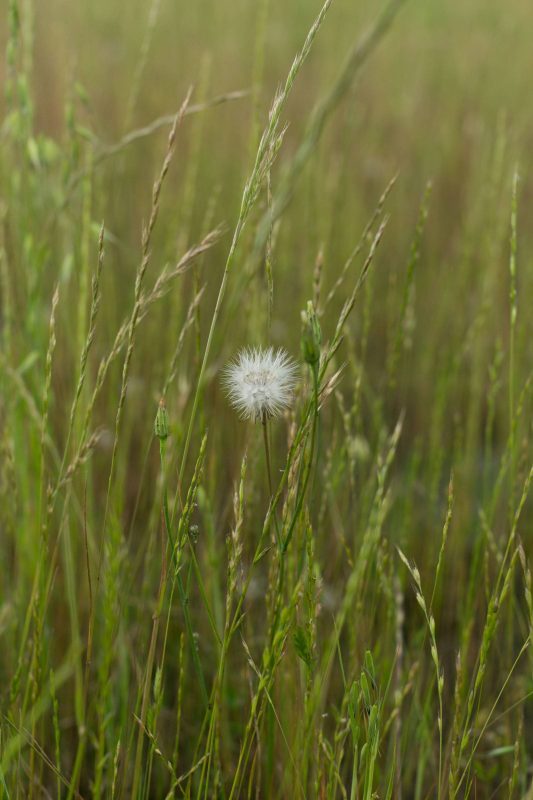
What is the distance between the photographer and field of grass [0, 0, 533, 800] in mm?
767

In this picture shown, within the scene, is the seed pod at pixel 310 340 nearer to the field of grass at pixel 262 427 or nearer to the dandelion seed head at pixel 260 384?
the field of grass at pixel 262 427

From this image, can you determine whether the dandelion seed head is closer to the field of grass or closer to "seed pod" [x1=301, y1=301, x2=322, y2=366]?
the field of grass

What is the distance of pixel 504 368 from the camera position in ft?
7.11

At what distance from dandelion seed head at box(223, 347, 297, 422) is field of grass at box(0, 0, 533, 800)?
0.12 ft

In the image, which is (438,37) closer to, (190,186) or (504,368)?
(504,368)

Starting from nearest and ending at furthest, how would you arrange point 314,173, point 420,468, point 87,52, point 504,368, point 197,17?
point 314,173 < point 420,468 < point 504,368 < point 87,52 < point 197,17

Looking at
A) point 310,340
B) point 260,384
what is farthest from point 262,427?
point 310,340

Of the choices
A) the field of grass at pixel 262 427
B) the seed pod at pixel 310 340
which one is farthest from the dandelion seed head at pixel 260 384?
the seed pod at pixel 310 340

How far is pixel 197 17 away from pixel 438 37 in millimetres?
1342

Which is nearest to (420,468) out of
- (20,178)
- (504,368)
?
(504,368)

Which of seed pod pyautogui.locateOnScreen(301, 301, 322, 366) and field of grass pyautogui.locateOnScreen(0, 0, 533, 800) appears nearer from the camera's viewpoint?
seed pod pyautogui.locateOnScreen(301, 301, 322, 366)

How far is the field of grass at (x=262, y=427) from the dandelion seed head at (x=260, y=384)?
0.04 m

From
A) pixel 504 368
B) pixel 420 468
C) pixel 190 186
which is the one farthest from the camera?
pixel 504 368

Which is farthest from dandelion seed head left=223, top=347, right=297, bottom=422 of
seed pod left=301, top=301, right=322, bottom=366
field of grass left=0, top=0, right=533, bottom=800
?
seed pod left=301, top=301, right=322, bottom=366
